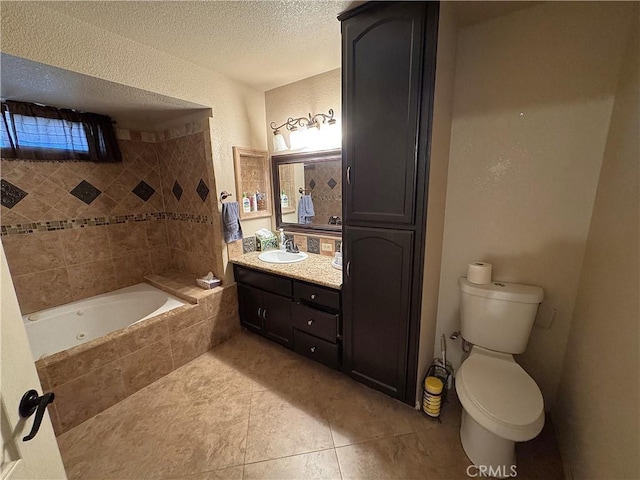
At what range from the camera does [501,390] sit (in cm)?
132

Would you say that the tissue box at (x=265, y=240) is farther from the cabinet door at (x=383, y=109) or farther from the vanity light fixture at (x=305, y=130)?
the cabinet door at (x=383, y=109)

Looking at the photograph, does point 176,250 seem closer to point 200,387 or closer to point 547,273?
point 200,387

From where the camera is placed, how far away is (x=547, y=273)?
4.94ft

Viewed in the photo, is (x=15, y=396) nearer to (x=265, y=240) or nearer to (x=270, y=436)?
(x=270, y=436)

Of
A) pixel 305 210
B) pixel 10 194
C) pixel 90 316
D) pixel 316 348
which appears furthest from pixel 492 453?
pixel 10 194

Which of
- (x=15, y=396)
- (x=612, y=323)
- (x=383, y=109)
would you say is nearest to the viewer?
(x=15, y=396)

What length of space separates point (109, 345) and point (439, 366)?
2254mm

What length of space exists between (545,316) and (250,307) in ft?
7.16

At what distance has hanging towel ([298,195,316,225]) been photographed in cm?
247

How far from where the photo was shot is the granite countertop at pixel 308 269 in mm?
1878

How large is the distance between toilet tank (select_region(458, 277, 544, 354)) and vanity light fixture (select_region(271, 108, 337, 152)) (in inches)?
61.1

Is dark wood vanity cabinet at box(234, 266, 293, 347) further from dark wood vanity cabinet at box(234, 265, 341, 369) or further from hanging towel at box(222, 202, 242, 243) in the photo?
hanging towel at box(222, 202, 242, 243)

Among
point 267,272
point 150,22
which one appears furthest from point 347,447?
point 150,22

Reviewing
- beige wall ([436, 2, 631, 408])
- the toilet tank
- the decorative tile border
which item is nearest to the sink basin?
the decorative tile border
